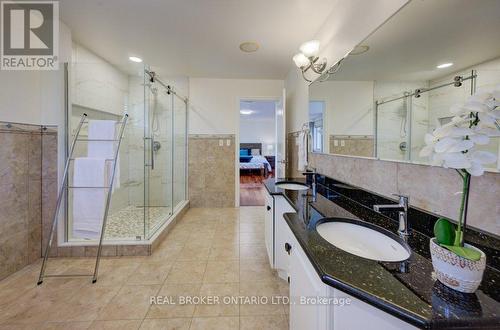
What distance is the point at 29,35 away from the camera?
6.84 feet

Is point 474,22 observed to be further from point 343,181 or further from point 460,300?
point 343,181

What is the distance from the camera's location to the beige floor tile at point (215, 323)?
1423 mm

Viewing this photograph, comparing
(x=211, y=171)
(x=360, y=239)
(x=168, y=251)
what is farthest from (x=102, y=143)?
(x=360, y=239)

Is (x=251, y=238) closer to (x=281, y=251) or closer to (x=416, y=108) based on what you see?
(x=281, y=251)

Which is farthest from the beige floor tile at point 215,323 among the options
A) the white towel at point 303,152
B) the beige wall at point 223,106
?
the beige wall at point 223,106

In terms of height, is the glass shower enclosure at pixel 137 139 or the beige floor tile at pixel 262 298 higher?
the glass shower enclosure at pixel 137 139

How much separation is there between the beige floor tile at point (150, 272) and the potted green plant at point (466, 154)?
6.45ft

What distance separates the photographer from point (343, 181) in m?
1.90

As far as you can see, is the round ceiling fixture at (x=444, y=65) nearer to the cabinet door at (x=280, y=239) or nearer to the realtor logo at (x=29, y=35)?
the cabinet door at (x=280, y=239)

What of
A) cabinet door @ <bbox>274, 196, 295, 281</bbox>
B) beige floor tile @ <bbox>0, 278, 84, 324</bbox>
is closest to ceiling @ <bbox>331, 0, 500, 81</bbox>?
cabinet door @ <bbox>274, 196, 295, 281</bbox>

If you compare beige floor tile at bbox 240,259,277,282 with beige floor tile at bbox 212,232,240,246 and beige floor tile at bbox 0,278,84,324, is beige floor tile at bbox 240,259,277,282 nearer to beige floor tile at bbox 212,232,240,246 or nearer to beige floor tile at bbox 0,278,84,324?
beige floor tile at bbox 212,232,240,246

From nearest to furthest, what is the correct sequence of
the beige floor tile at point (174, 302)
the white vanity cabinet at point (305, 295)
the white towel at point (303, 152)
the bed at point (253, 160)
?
1. the white vanity cabinet at point (305, 295)
2. the beige floor tile at point (174, 302)
3. the white towel at point (303, 152)
4. the bed at point (253, 160)

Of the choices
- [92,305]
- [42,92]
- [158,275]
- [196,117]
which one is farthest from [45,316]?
[196,117]

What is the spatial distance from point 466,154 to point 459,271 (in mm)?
314
